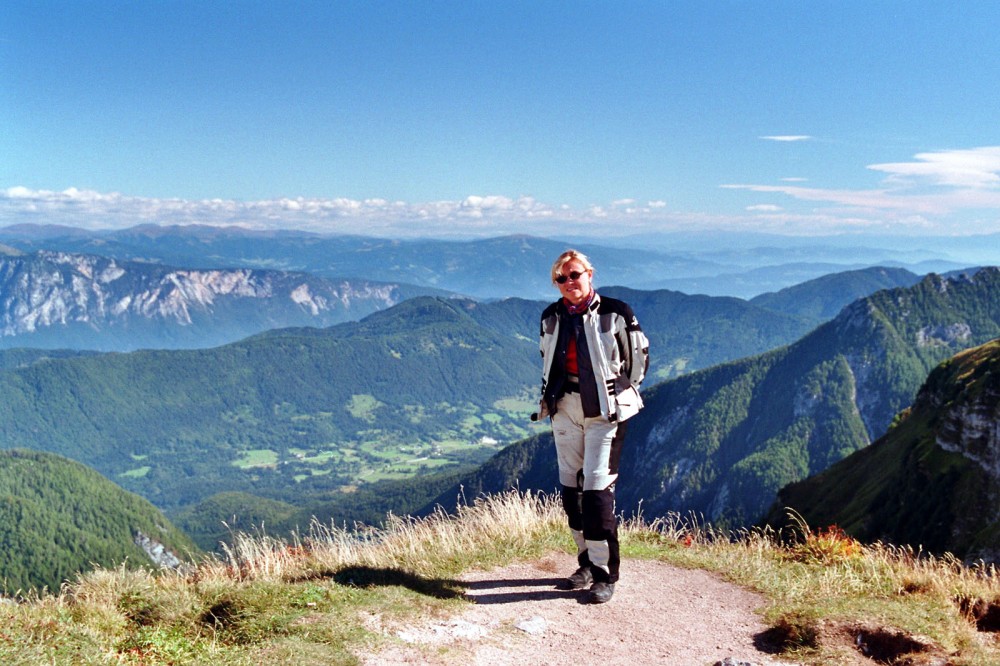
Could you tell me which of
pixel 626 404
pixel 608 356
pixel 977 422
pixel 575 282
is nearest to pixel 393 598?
pixel 626 404

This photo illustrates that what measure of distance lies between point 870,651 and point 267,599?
702 centimetres

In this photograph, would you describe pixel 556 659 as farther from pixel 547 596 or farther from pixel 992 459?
pixel 992 459

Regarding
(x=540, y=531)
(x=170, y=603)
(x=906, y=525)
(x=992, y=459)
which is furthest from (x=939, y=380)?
(x=170, y=603)

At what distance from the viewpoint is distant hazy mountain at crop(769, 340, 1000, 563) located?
65.8m

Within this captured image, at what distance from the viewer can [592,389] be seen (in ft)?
29.9

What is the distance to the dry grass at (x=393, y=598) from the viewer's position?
7.23 metres

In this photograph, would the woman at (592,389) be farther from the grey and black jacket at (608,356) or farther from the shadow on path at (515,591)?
the shadow on path at (515,591)

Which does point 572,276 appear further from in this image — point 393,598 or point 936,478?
point 936,478

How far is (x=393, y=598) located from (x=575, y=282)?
475 cm

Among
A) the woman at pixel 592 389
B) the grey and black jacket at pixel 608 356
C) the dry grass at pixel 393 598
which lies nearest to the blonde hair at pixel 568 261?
the woman at pixel 592 389

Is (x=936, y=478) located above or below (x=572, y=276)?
below

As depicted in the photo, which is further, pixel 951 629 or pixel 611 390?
pixel 611 390

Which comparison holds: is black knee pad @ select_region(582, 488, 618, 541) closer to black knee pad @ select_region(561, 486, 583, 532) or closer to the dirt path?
black knee pad @ select_region(561, 486, 583, 532)

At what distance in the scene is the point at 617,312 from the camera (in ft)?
30.7
